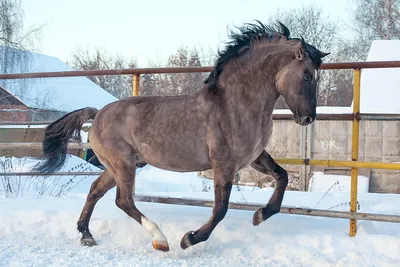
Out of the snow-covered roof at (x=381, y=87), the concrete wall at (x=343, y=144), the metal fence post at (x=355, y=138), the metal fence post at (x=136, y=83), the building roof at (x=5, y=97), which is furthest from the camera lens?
the snow-covered roof at (x=381, y=87)

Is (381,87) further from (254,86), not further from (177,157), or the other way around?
(177,157)

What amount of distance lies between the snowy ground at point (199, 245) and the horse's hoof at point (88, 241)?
61 mm

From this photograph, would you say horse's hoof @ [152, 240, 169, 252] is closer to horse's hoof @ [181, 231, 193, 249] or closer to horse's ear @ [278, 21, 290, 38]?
horse's hoof @ [181, 231, 193, 249]

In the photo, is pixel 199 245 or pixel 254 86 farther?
pixel 199 245

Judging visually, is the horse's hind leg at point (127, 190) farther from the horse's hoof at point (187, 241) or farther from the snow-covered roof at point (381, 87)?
the snow-covered roof at point (381, 87)

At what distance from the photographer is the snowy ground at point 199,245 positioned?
3.67 m

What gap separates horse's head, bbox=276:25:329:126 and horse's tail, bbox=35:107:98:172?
2.03 meters

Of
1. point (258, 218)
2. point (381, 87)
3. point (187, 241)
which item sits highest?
point (381, 87)

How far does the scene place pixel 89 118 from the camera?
488 centimetres

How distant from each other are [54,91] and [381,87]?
16.8 meters

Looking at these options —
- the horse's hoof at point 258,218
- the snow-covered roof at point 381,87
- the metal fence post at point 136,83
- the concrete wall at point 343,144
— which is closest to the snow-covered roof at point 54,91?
the concrete wall at point 343,144

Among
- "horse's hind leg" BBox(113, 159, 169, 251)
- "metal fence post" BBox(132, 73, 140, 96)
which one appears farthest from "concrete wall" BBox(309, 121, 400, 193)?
"horse's hind leg" BBox(113, 159, 169, 251)

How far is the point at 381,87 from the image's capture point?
16.5 m

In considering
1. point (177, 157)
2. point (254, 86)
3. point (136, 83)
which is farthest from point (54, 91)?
point (254, 86)
